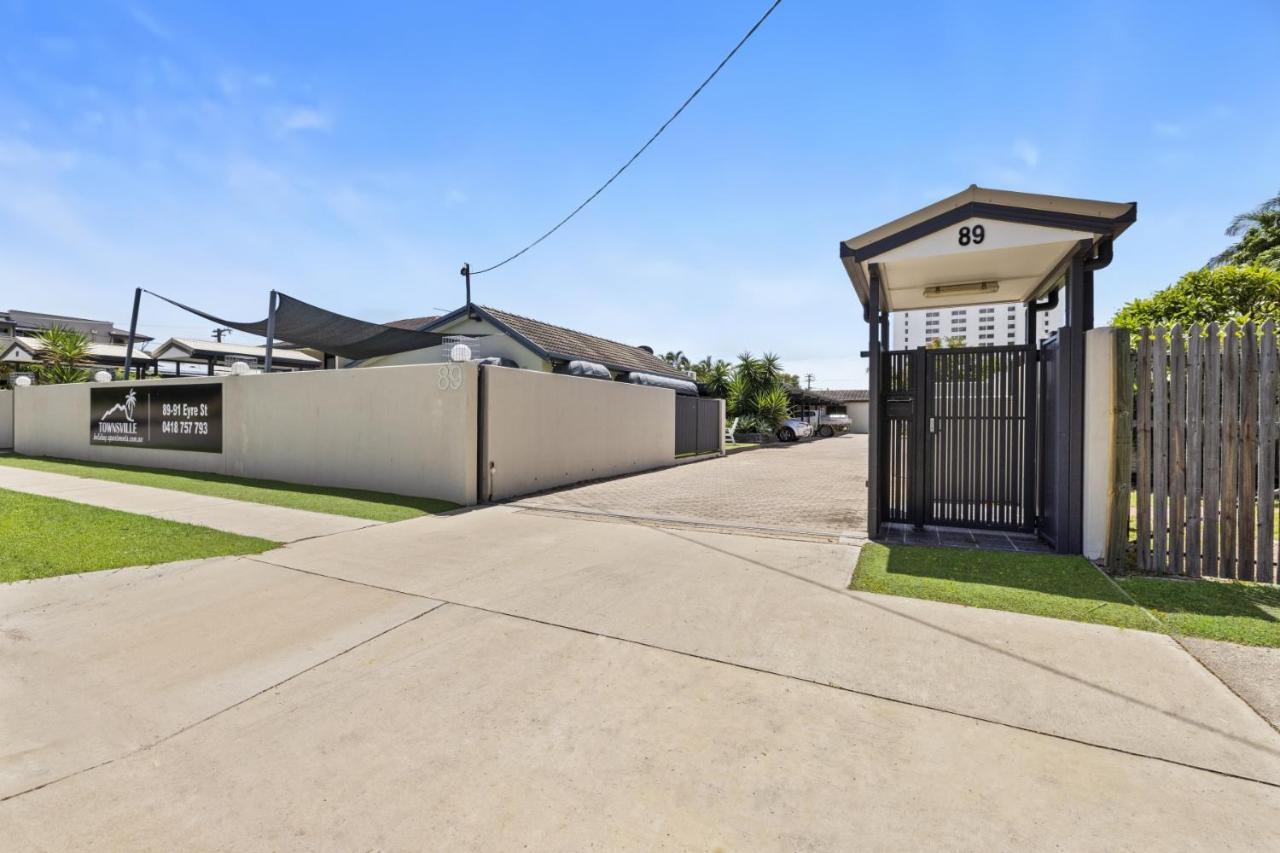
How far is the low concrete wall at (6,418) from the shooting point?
18.3 metres

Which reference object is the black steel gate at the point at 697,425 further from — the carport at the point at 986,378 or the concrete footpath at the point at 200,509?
the concrete footpath at the point at 200,509

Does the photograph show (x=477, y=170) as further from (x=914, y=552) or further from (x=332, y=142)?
(x=914, y=552)

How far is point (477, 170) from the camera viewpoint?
990 centimetres

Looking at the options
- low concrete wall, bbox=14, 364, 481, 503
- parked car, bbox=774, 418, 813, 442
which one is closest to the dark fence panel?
low concrete wall, bbox=14, 364, 481, 503

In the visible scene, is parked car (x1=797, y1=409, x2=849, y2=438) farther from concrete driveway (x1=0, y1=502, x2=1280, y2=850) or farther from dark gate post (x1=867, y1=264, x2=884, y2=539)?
concrete driveway (x1=0, y1=502, x2=1280, y2=850)

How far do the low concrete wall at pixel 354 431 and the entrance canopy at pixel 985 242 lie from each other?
19.5 ft

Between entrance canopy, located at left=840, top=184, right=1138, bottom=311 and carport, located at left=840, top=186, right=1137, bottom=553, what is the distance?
0.01m

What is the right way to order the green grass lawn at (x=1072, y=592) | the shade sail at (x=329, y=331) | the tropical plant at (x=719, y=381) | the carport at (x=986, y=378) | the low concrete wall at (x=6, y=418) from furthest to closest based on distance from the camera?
the tropical plant at (x=719, y=381), the low concrete wall at (x=6, y=418), the shade sail at (x=329, y=331), the carport at (x=986, y=378), the green grass lawn at (x=1072, y=592)

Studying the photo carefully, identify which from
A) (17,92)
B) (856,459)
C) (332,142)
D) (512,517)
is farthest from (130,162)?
(856,459)

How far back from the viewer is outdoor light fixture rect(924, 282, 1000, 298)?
7.04 m

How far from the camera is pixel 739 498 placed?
9531 millimetres

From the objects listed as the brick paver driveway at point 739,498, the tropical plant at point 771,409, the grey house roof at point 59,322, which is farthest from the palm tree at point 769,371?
the grey house roof at point 59,322

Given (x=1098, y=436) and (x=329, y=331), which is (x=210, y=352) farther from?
(x=1098, y=436)

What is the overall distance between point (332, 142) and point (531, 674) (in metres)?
9.90
